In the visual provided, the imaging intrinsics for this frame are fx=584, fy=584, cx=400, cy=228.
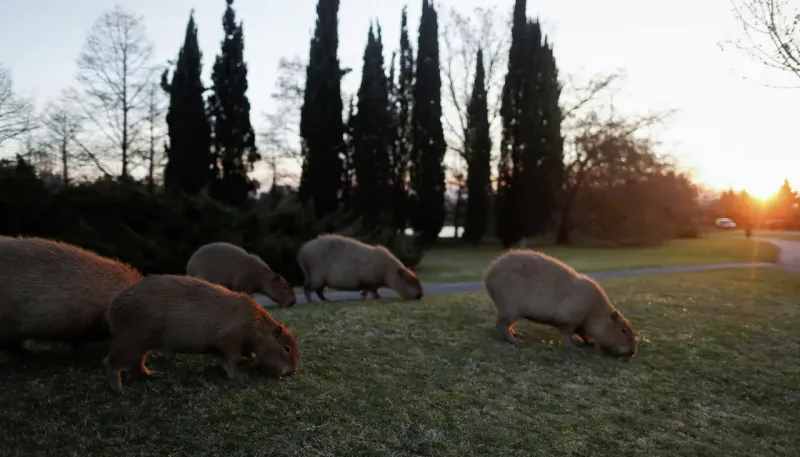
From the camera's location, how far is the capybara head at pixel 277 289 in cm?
745

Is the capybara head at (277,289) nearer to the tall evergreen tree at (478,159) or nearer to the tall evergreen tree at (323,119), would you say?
the tall evergreen tree at (323,119)

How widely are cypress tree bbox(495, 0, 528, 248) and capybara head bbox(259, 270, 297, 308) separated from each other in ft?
67.2

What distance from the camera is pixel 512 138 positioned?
2792 centimetres

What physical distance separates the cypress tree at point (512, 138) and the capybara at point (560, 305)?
20.9m

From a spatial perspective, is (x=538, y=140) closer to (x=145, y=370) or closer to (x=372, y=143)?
(x=372, y=143)

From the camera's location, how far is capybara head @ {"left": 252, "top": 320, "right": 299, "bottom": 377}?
4.15m

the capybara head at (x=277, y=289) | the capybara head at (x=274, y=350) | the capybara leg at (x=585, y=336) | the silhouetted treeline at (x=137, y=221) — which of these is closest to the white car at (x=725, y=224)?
the silhouetted treeline at (x=137, y=221)

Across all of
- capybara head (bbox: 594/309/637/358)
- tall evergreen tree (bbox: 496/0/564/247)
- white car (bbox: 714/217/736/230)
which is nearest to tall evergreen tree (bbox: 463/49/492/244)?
tall evergreen tree (bbox: 496/0/564/247)

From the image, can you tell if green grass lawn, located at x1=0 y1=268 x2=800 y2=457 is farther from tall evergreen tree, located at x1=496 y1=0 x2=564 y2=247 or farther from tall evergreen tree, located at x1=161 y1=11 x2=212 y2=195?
tall evergreen tree, located at x1=496 y1=0 x2=564 y2=247

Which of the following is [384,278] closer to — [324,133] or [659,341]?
[659,341]

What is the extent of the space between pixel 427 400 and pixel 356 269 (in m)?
4.56

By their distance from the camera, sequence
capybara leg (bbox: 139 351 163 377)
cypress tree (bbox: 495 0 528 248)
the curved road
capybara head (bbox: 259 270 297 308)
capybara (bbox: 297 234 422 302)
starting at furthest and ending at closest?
cypress tree (bbox: 495 0 528 248)
the curved road
capybara (bbox: 297 234 422 302)
capybara head (bbox: 259 270 297 308)
capybara leg (bbox: 139 351 163 377)

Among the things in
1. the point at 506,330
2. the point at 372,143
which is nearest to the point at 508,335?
the point at 506,330

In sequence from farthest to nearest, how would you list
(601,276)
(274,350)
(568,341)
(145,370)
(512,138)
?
(512,138)
(601,276)
(568,341)
(274,350)
(145,370)
